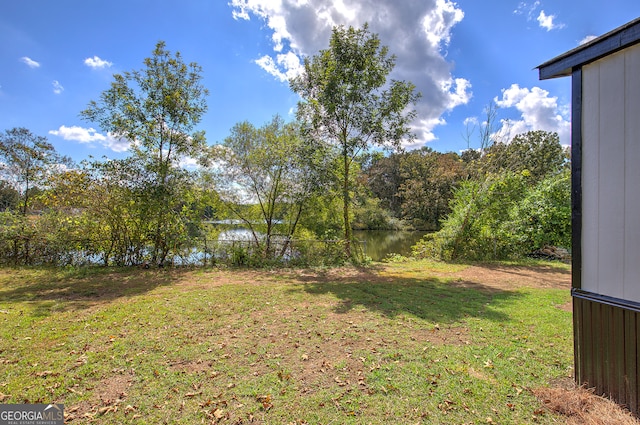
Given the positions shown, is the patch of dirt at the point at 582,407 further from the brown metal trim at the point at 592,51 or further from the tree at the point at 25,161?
the tree at the point at 25,161

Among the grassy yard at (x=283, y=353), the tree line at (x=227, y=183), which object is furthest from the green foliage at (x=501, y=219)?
the grassy yard at (x=283, y=353)

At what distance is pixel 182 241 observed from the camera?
9586mm

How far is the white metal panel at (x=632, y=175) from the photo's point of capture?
7.52 ft

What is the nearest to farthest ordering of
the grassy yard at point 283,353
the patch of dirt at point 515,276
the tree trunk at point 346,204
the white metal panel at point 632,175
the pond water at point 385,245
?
1. the white metal panel at point 632,175
2. the grassy yard at point 283,353
3. the patch of dirt at point 515,276
4. the tree trunk at point 346,204
5. the pond water at point 385,245

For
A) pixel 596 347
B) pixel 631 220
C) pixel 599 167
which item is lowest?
pixel 596 347

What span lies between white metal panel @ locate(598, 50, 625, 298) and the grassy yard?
126 centimetres

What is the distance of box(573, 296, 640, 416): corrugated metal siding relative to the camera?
2.37m

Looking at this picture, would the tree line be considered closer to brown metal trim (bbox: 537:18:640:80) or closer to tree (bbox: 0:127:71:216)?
tree (bbox: 0:127:71:216)

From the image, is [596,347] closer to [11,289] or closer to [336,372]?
[336,372]

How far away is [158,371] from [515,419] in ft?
11.2

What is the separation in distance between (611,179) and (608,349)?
147 centimetres

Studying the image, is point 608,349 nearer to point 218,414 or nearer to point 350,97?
point 218,414

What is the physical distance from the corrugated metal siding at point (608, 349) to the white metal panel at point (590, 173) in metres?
0.21

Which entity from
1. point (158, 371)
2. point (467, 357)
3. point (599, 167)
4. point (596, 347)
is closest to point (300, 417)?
point (158, 371)
